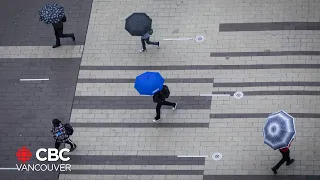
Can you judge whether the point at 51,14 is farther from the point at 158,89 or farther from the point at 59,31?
the point at 158,89

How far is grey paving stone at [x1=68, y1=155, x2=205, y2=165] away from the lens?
63.7 feet

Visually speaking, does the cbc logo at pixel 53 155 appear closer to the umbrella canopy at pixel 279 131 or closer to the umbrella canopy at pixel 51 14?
the umbrella canopy at pixel 51 14

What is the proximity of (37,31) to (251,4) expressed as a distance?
25.8ft

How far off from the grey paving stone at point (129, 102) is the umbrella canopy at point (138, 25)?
7.11 ft

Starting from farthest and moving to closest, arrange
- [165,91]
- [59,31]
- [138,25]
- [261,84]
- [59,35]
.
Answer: [59,35], [59,31], [261,84], [138,25], [165,91]

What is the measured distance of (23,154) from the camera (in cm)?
2016

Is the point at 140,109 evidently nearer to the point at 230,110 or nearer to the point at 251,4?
the point at 230,110

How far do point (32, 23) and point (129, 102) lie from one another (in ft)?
17.3

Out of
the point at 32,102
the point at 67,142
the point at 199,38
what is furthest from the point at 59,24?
the point at 199,38

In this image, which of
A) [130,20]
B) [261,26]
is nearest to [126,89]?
[130,20]

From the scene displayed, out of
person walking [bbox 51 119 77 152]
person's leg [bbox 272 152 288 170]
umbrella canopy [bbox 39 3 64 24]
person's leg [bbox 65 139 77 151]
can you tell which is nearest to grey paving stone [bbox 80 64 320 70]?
umbrella canopy [bbox 39 3 64 24]

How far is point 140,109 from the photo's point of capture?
68.0 feet

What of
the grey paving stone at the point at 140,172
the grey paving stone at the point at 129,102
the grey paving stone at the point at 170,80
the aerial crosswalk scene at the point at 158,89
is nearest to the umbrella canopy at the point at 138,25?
the aerial crosswalk scene at the point at 158,89

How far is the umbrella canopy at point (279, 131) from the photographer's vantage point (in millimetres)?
16875
